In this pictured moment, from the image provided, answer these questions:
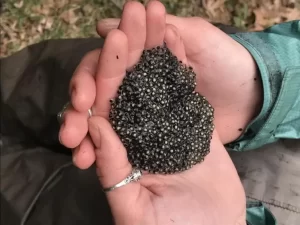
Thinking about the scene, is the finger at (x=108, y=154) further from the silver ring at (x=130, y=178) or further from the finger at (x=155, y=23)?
the finger at (x=155, y=23)

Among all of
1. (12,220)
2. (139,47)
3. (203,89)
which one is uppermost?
(139,47)

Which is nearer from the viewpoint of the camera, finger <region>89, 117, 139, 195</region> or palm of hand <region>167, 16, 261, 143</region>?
finger <region>89, 117, 139, 195</region>

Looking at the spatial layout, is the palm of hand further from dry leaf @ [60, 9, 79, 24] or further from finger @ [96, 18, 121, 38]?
dry leaf @ [60, 9, 79, 24]

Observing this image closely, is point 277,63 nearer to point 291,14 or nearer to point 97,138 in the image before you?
point 97,138

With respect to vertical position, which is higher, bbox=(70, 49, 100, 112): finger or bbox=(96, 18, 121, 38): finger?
bbox=(96, 18, 121, 38): finger

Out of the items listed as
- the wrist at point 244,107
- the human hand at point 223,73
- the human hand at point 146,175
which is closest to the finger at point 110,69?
the human hand at point 146,175

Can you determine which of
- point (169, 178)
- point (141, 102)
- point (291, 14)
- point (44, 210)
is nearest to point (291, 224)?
point (169, 178)

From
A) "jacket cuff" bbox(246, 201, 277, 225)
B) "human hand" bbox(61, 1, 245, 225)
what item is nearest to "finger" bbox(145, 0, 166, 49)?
"human hand" bbox(61, 1, 245, 225)
